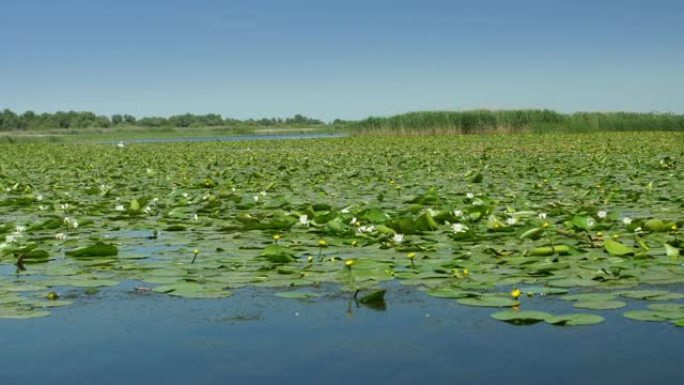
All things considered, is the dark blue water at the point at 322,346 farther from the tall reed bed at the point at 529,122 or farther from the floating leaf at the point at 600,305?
the tall reed bed at the point at 529,122

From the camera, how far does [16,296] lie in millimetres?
3490

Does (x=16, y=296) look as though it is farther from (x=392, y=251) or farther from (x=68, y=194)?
(x=68, y=194)

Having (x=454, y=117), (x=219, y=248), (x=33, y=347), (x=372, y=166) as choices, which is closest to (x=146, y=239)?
(x=219, y=248)

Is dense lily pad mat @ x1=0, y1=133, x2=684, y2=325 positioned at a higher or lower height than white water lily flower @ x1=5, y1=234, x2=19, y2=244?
lower

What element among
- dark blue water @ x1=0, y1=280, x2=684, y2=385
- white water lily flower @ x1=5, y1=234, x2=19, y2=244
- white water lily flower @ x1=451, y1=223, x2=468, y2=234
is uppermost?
white water lily flower @ x1=451, y1=223, x2=468, y2=234

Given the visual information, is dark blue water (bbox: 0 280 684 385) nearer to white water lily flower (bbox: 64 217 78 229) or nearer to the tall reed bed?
white water lily flower (bbox: 64 217 78 229)

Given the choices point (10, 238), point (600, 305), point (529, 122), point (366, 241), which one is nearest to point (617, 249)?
point (600, 305)

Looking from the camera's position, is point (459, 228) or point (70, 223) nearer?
point (459, 228)

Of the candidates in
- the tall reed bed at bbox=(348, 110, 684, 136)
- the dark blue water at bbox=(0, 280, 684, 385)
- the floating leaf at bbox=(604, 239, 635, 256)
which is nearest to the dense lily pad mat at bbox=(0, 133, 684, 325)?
the floating leaf at bbox=(604, 239, 635, 256)

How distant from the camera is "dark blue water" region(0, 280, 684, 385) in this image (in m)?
2.43

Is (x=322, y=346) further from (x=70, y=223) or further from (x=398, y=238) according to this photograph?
(x=70, y=223)

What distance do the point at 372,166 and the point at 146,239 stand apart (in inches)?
313

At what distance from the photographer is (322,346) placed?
2744mm

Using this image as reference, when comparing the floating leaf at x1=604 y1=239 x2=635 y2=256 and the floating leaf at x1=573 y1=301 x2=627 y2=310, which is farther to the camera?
the floating leaf at x1=604 y1=239 x2=635 y2=256
